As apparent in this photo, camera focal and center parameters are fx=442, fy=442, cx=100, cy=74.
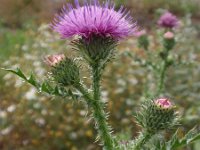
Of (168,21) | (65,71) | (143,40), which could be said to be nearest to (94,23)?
(65,71)

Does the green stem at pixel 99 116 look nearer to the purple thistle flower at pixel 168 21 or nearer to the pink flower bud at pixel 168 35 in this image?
the pink flower bud at pixel 168 35

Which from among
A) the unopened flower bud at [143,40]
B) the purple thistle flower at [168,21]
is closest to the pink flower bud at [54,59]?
the purple thistle flower at [168,21]

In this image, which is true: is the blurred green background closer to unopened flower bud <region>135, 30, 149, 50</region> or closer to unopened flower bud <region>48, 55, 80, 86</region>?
unopened flower bud <region>135, 30, 149, 50</region>

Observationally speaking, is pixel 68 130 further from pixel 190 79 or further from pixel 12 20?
pixel 12 20

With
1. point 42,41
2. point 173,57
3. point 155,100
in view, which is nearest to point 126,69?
point 42,41

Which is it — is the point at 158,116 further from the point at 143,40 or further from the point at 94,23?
the point at 143,40

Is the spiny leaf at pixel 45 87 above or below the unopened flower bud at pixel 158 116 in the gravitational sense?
above
